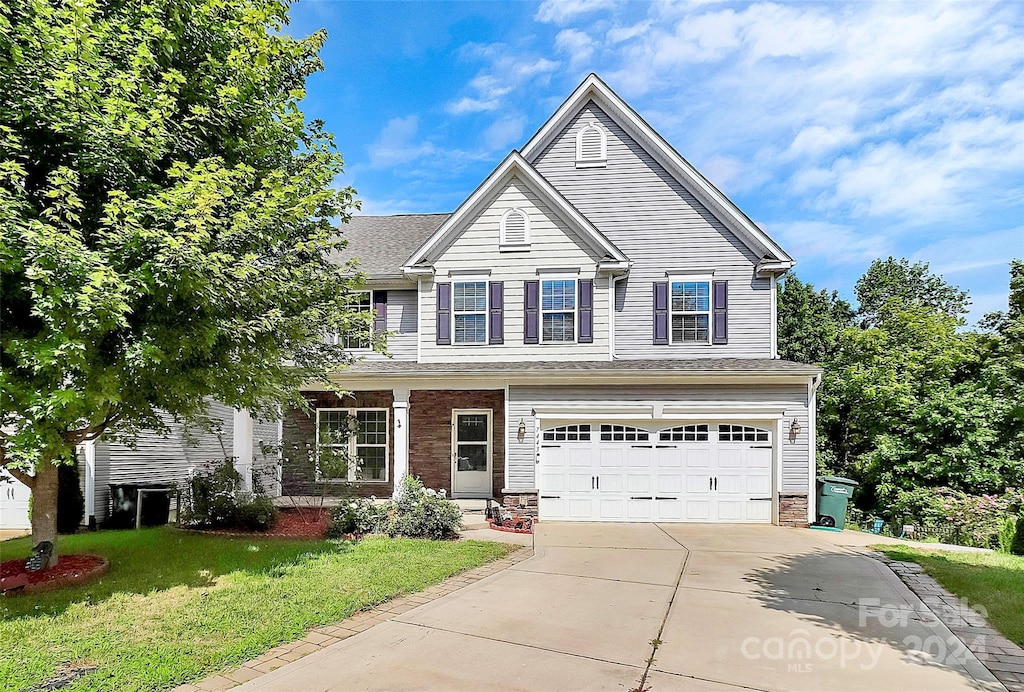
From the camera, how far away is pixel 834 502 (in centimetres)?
1342

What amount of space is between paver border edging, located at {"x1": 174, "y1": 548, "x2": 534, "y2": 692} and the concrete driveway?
14 cm

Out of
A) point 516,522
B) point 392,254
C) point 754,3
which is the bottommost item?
point 516,522

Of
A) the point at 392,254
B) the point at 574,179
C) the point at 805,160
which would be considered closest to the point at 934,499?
the point at 805,160

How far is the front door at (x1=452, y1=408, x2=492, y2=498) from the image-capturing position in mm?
15734

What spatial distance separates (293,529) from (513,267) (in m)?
7.51

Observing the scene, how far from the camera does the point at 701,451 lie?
13359 millimetres

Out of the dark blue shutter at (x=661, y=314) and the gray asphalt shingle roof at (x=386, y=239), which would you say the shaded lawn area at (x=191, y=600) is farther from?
the gray asphalt shingle roof at (x=386, y=239)

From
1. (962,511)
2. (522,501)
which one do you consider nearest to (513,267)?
(522,501)

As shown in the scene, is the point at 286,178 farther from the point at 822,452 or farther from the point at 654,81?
the point at 822,452

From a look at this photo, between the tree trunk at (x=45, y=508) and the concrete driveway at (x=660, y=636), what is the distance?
4.95m

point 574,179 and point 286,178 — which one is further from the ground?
point 574,179

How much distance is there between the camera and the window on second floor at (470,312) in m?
14.5

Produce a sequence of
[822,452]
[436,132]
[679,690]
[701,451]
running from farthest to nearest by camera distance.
A: [822,452] < [436,132] < [701,451] < [679,690]

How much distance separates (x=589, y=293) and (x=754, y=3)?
6518 millimetres
